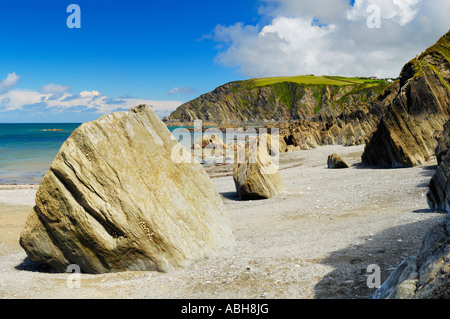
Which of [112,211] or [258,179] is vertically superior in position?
[112,211]

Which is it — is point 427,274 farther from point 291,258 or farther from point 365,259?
point 291,258

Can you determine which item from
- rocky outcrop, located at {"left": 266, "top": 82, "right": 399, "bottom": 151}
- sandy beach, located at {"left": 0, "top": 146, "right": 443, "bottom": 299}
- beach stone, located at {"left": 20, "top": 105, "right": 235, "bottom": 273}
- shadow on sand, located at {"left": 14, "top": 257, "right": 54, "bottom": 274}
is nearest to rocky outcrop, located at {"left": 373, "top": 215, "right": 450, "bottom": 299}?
sandy beach, located at {"left": 0, "top": 146, "right": 443, "bottom": 299}

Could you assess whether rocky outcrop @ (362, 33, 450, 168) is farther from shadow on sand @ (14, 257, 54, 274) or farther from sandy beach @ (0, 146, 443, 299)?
shadow on sand @ (14, 257, 54, 274)

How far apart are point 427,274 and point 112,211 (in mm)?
6797

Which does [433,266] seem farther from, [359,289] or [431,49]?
[431,49]

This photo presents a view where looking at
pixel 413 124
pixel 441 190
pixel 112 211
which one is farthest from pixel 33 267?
pixel 413 124

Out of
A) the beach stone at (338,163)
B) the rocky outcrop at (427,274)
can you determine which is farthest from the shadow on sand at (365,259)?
the beach stone at (338,163)

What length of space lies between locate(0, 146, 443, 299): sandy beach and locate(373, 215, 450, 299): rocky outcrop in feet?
2.95

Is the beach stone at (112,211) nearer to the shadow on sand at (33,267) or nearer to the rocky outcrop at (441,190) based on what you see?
the shadow on sand at (33,267)

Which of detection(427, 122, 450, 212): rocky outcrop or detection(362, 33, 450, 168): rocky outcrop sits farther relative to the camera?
detection(362, 33, 450, 168): rocky outcrop

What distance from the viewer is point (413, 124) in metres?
22.2

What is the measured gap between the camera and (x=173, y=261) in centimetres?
884

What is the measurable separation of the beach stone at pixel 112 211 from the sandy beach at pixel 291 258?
1.50 feet

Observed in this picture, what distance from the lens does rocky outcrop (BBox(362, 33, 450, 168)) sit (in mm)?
21344
